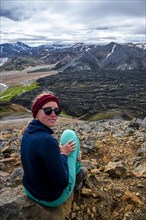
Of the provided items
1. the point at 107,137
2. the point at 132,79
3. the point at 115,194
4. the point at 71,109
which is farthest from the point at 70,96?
the point at 115,194

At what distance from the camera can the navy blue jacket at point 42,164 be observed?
495 cm

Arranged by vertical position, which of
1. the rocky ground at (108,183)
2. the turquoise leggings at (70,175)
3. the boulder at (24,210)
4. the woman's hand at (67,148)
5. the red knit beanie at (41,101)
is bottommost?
the rocky ground at (108,183)

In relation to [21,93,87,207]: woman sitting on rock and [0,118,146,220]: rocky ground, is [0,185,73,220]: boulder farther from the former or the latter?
[0,118,146,220]: rocky ground

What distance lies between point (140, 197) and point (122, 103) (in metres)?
84.9

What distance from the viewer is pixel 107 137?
15.0 metres

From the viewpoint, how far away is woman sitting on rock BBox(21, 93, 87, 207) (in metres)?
5.00

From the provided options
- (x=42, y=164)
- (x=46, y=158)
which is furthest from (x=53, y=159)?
(x=42, y=164)

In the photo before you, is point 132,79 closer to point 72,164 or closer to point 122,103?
point 122,103

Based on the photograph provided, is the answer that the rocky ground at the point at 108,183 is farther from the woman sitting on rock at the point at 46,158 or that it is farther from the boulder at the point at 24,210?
the woman sitting on rock at the point at 46,158

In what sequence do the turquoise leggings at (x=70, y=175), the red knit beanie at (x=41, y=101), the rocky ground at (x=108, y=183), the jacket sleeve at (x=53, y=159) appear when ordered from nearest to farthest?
the jacket sleeve at (x=53, y=159) → the red knit beanie at (x=41, y=101) → the turquoise leggings at (x=70, y=175) → the rocky ground at (x=108, y=183)

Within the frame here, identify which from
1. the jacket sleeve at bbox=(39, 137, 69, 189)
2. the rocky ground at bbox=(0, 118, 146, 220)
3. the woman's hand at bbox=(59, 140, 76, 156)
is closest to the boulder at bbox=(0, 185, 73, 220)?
the rocky ground at bbox=(0, 118, 146, 220)

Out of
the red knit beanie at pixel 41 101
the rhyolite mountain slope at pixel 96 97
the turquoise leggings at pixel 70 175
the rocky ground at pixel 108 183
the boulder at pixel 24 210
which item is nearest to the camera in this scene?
the red knit beanie at pixel 41 101

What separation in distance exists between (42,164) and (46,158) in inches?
11.9

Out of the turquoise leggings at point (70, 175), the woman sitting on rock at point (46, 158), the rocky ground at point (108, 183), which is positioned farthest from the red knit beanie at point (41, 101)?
the rocky ground at point (108, 183)
